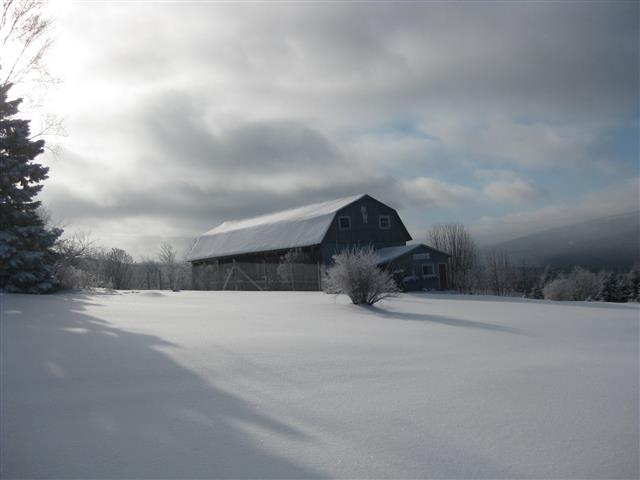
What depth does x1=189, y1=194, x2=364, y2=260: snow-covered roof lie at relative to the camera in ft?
95.0

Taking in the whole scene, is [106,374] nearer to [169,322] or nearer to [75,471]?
[75,471]

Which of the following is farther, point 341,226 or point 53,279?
point 341,226

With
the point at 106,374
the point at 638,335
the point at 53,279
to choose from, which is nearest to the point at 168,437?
the point at 106,374

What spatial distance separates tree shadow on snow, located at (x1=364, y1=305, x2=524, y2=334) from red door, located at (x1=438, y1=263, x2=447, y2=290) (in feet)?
55.9

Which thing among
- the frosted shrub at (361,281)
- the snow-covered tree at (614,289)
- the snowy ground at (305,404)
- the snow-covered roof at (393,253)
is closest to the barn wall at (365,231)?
the snow-covered roof at (393,253)

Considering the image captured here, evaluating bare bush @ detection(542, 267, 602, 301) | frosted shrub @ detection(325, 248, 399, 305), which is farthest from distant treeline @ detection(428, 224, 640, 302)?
frosted shrub @ detection(325, 248, 399, 305)

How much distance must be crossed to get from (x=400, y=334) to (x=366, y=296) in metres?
4.88

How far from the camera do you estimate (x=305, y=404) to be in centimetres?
418

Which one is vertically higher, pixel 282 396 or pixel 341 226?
pixel 341 226

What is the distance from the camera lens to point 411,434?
12.0 feet

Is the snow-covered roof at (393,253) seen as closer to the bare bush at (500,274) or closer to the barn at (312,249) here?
the barn at (312,249)

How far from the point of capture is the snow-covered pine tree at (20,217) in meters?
13.8

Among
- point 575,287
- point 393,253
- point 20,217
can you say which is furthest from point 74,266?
point 575,287

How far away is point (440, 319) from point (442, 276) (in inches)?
752
